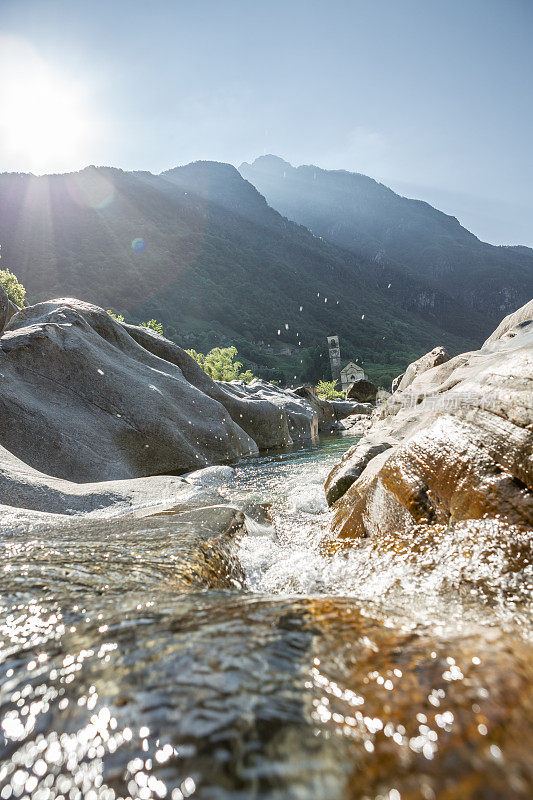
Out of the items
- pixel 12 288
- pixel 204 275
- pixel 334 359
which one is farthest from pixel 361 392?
pixel 204 275

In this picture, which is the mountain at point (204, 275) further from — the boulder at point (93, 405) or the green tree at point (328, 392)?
the boulder at point (93, 405)

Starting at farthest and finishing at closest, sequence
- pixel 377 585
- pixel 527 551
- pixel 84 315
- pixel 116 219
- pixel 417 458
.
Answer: pixel 116 219, pixel 84 315, pixel 417 458, pixel 377 585, pixel 527 551

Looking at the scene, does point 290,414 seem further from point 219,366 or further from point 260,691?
point 260,691

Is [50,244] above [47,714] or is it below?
above

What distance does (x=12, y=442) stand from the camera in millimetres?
7551

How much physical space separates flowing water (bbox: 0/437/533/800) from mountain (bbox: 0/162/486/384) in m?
88.6

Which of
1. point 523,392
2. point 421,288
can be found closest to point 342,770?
point 523,392

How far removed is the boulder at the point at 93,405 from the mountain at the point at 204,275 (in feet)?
262

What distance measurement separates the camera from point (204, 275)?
5472 inches

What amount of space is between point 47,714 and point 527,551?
2.71m

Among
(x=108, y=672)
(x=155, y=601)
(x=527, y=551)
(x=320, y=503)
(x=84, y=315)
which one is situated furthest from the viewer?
(x=84, y=315)

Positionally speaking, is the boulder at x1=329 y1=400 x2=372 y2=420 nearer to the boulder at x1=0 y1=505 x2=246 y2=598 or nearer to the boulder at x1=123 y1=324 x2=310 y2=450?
the boulder at x1=123 y1=324 x2=310 y2=450

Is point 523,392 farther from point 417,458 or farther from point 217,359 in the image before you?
point 217,359

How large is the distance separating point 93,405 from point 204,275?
5394 inches
